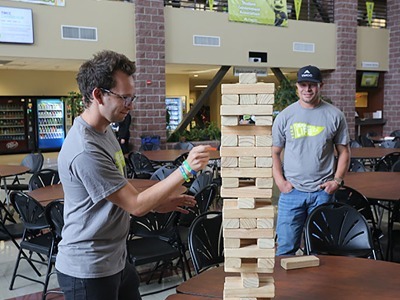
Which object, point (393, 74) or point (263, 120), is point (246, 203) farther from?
point (393, 74)

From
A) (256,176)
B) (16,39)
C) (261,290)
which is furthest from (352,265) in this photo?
(16,39)

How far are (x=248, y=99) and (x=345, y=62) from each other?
1109cm

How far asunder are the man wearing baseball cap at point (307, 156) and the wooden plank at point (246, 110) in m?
1.82

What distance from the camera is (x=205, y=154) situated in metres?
1.52

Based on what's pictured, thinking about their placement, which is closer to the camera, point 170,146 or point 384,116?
point 170,146

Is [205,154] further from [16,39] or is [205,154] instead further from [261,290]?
[16,39]

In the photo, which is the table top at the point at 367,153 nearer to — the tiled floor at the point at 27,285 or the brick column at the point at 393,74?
the tiled floor at the point at 27,285

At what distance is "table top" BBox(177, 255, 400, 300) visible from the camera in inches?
67.3

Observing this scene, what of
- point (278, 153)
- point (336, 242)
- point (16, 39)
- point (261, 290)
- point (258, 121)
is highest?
point (16, 39)

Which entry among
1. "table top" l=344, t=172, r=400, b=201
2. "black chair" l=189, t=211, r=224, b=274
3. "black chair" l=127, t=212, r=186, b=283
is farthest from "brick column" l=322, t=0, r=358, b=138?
"black chair" l=189, t=211, r=224, b=274

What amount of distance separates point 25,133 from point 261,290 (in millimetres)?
13333

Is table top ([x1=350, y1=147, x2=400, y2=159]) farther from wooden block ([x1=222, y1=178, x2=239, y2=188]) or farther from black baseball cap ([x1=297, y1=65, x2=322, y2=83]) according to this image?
wooden block ([x1=222, y1=178, x2=239, y2=188])

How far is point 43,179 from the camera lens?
→ 4.77 meters

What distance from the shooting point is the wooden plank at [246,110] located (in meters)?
1.33
